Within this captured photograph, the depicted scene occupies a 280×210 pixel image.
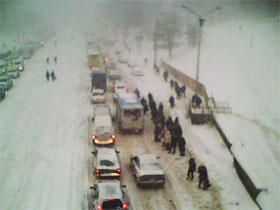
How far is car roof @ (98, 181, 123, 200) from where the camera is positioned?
19.7m

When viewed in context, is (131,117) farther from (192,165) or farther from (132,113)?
(192,165)

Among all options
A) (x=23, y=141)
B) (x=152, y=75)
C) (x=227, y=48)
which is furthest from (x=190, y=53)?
(x=23, y=141)

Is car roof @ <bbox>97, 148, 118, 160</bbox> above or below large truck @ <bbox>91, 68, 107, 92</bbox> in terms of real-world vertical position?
below

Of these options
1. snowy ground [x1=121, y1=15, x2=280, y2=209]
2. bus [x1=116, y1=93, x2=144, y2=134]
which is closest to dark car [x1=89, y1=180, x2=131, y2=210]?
snowy ground [x1=121, y1=15, x2=280, y2=209]

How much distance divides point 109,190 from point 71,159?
7917 millimetres

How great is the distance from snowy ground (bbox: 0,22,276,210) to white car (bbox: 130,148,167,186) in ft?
1.58

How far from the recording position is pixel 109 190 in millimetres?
20188

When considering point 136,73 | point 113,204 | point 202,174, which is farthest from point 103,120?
point 136,73

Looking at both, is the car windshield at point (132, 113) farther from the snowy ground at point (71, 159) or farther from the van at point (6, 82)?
the van at point (6, 82)

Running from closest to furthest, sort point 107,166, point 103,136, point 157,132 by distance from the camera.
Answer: point 107,166 → point 103,136 → point 157,132

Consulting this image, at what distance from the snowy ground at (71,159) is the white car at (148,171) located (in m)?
0.48

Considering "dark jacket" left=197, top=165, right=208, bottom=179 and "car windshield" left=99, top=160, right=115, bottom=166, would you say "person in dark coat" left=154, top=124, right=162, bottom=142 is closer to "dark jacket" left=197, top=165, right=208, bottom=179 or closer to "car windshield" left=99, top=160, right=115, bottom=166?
"car windshield" left=99, top=160, right=115, bottom=166

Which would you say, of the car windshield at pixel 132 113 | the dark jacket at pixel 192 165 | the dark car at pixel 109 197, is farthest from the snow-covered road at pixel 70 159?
the dark car at pixel 109 197

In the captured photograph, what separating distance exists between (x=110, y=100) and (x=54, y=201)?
22.5 meters
